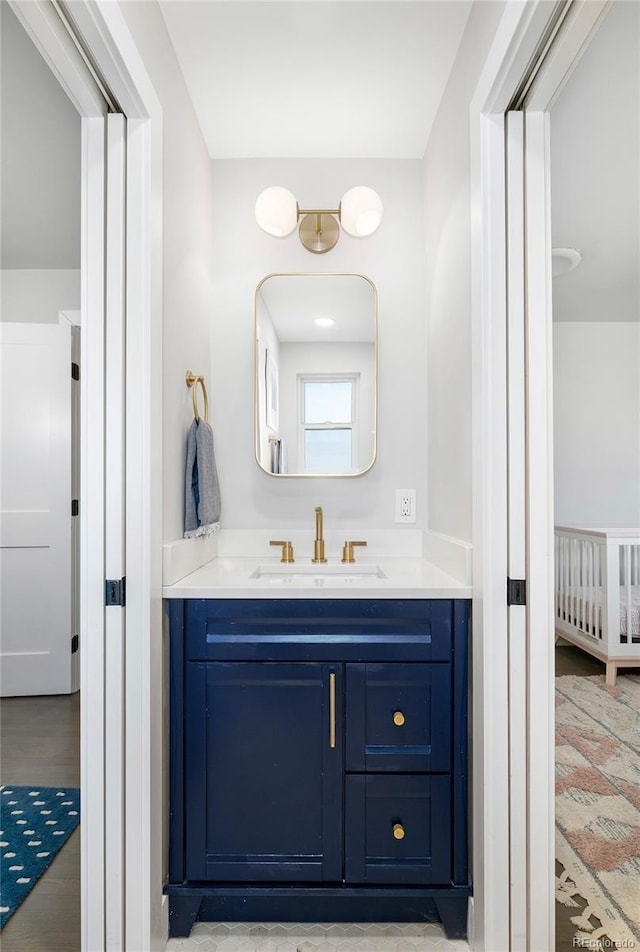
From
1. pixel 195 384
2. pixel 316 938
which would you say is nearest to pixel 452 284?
pixel 195 384

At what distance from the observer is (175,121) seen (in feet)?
5.54

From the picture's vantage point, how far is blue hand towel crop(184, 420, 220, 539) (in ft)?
5.82

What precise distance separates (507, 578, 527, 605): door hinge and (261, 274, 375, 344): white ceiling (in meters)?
1.20

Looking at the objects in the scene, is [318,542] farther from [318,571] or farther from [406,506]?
[406,506]

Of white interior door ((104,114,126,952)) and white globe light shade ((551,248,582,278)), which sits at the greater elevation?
white globe light shade ((551,248,582,278))

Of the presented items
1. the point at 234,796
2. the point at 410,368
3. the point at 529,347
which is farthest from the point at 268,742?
the point at 410,368

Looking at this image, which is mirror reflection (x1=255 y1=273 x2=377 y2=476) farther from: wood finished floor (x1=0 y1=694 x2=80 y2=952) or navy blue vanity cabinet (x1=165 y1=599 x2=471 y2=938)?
wood finished floor (x1=0 y1=694 x2=80 y2=952)

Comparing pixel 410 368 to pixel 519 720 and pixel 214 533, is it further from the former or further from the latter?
pixel 519 720

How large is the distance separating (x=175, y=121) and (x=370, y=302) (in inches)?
36.1

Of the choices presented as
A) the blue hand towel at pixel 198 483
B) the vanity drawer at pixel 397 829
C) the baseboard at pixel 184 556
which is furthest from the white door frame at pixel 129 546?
the vanity drawer at pixel 397 829

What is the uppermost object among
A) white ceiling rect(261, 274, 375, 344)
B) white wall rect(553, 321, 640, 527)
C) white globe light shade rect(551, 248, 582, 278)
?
white globe light shade rect(551, 248, 582, 278)

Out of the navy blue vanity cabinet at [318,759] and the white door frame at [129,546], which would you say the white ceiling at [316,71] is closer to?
the white door frame at [129,546]

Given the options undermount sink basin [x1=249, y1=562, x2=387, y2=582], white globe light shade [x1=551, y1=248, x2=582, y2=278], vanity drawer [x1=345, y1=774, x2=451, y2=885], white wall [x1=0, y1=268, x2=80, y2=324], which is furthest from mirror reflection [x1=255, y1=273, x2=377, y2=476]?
white wall [x1=0, y1=268, x2=80, y2=324]

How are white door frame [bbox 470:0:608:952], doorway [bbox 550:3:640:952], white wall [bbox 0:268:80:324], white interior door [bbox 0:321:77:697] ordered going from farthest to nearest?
white wall [bbox 0:268:80:324] → white interior door [bbox 0:321:77:697] → doorway [bbox 550:3:640:952] → white door frame [bbox 470:0:608:952]
